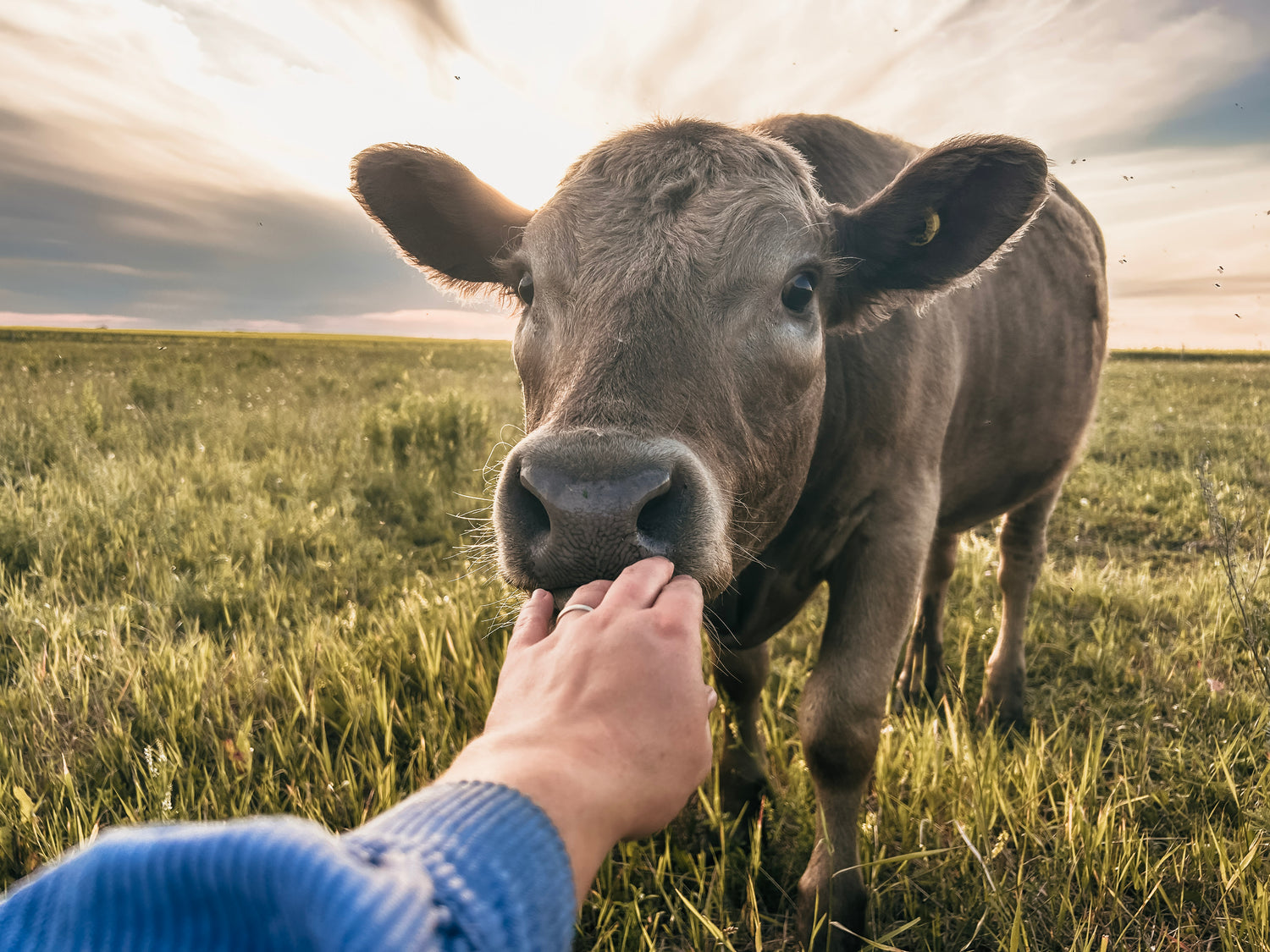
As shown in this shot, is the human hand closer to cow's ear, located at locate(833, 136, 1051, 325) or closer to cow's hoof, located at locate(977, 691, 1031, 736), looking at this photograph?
cow's ear, located at locate(833, 136, 1051, 325)

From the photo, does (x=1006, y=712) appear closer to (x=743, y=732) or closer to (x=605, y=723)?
(x=743, y=732)

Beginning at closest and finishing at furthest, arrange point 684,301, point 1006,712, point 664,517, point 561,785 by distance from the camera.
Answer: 1. point 561,785
2. point 664,517
3. point 684,301
4. point 1006,712

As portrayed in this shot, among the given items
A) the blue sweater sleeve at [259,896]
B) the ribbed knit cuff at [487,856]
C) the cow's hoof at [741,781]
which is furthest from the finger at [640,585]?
the cow's hoof at [741,781]

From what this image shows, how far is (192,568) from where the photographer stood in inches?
172

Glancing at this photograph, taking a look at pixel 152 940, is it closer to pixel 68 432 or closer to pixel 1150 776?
pixel 1150 776

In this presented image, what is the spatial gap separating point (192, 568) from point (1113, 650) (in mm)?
5342

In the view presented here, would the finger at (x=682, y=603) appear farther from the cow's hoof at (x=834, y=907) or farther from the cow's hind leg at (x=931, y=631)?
the cow's hind leg at (x=931, y=631)

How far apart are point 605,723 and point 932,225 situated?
2.08 metres

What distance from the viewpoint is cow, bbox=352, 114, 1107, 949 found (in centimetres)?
159

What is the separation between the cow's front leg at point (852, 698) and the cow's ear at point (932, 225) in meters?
0.76

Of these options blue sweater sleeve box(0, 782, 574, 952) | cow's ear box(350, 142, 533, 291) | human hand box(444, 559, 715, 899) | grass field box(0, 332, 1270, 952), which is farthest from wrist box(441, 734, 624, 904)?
cow's ear box(350, 142, 533, 291)

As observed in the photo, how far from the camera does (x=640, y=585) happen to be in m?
1.19

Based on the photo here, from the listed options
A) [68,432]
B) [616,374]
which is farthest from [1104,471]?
[68,432]

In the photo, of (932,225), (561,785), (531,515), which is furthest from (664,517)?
(932,225)
